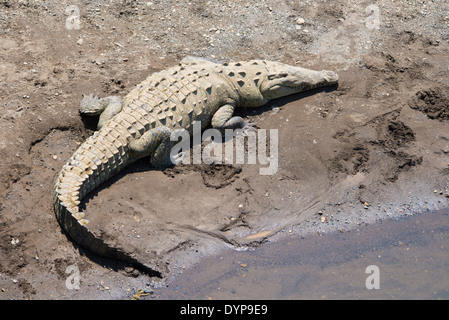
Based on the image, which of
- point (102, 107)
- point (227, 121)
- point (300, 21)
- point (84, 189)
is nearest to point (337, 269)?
point (227, 121)

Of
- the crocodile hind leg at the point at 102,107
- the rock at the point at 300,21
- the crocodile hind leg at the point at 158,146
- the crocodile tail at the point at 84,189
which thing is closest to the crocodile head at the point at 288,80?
the rock at the point at 300,21

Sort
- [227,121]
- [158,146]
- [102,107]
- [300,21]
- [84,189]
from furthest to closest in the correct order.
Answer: [300,21], [227,121], [102,107], [158,146], [84,189]

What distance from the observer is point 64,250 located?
715cm

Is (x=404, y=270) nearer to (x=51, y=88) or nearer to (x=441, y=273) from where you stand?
(x=441, y=273)

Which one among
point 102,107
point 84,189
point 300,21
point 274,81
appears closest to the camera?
point 84,189

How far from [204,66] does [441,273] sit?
186 inches

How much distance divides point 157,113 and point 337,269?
3.39 m

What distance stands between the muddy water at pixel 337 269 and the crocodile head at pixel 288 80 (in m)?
2.71

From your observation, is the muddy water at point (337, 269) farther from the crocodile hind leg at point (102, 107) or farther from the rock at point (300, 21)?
the rock at point (300, 21)

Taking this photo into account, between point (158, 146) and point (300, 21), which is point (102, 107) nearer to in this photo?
point (158, 146)

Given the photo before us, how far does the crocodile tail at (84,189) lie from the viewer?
7051mm

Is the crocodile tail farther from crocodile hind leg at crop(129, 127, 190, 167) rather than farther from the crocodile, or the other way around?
crocodile hind leg at crop(129, 127, 190, 167)

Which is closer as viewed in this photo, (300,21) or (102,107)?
(102,107)

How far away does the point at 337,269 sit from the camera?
7.52 meters
